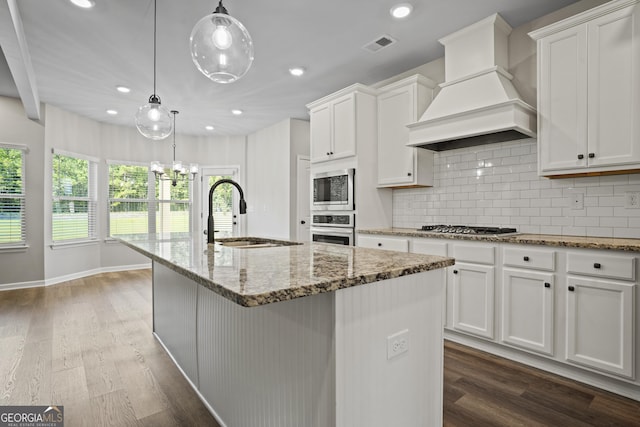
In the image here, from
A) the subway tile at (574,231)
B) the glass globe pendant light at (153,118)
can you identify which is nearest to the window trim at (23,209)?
the glass globe pendant light at (153,118)

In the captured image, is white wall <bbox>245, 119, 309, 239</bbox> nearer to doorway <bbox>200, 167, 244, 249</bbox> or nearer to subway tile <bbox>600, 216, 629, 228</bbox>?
doorway <bbox>200, 167, 244, 249</bbox>

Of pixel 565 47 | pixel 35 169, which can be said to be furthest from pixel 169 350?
pixel 35 169

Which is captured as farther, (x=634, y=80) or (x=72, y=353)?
(x=72, y=353)

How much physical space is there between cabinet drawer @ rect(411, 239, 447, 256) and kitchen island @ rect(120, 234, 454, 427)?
1.36m

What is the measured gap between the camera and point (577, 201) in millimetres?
2598

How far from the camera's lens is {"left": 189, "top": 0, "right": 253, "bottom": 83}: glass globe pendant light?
152cm

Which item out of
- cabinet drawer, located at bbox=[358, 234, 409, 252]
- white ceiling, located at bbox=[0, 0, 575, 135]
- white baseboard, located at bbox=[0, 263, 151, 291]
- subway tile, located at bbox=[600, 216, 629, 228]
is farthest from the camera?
white baseboard, located at bbox=[0, 263, 151, 291]

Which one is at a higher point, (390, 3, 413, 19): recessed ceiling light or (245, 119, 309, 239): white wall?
(390, 3, 413, 19): recessed ceiling light

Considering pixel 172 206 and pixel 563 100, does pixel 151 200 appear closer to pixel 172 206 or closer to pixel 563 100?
pixel 172 206

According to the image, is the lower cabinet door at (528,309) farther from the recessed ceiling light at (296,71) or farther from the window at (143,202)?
the window at (143,202)

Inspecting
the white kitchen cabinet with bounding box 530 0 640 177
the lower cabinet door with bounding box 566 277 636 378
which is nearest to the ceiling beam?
the white kitchen cabinet with bounding box 530 0 640 177

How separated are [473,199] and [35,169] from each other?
5817 millimetres

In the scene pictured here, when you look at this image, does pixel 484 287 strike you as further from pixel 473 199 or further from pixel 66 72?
pixel 66 72

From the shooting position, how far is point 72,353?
105 inches
